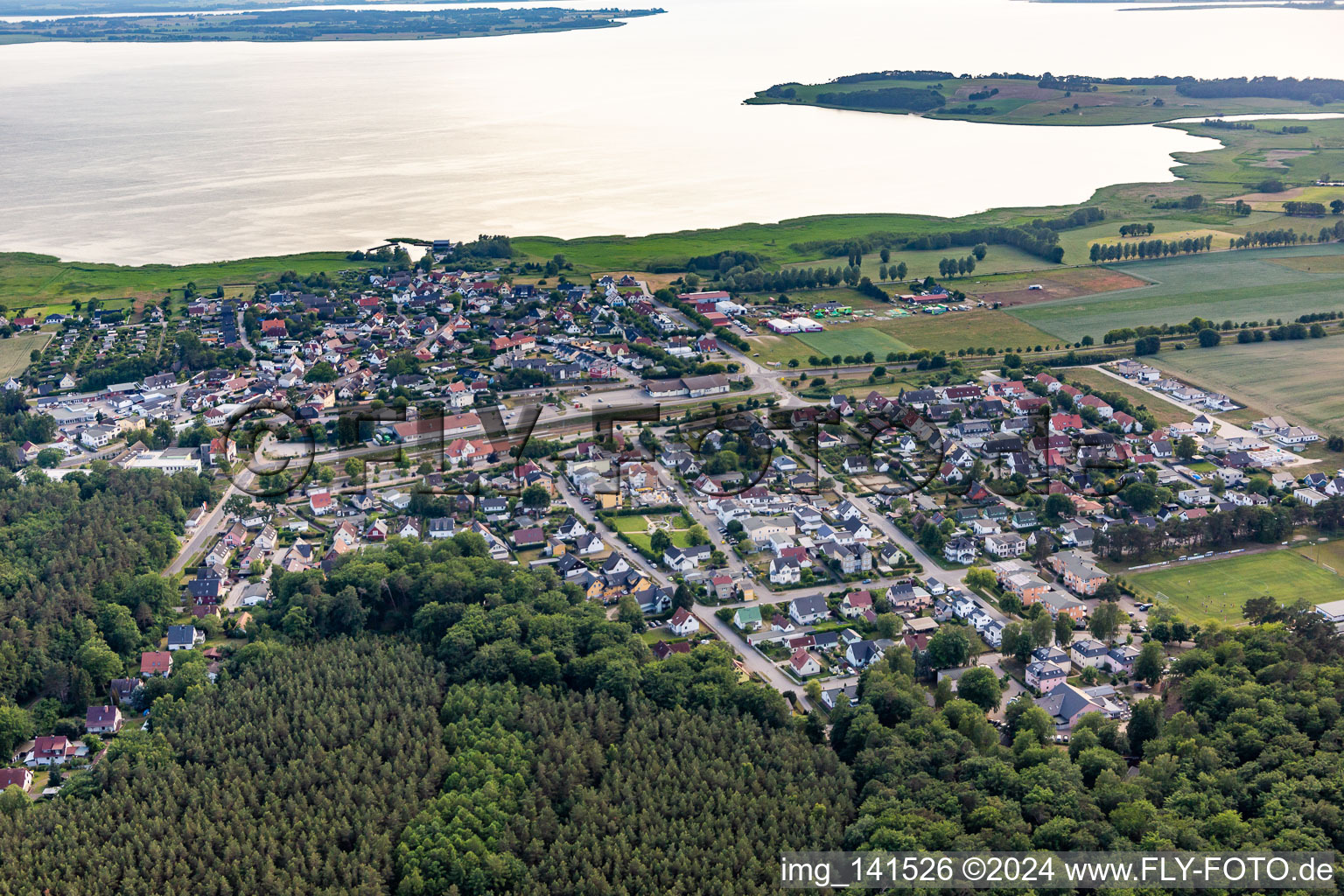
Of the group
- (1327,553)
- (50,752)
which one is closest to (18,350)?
(50,752)

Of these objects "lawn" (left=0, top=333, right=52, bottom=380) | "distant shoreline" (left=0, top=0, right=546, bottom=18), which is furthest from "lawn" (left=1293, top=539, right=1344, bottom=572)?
"distant shoreline" (left=0, top=0, right=546, bottom=18)

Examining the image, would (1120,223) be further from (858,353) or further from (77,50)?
(77,50)

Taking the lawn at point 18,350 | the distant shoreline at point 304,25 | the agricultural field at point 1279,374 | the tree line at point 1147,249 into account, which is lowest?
the lawn at point 18,350

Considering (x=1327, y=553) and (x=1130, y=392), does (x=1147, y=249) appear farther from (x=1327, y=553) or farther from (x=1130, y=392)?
(x=1327, y=553)

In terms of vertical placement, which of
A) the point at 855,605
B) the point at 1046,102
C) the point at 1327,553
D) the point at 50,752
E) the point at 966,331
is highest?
the point at 1046,102

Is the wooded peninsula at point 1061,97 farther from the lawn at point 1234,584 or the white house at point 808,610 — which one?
the white house at point 808,610

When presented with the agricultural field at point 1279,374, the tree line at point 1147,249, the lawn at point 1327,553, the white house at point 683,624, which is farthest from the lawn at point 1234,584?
the tree line at point 1147,249
